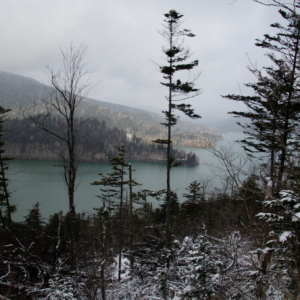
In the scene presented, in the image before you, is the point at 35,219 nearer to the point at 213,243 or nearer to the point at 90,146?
the point at 213,243

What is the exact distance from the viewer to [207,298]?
306 centimetres

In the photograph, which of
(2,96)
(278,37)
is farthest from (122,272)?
(2,96)

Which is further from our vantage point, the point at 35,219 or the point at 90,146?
the point at 90,146

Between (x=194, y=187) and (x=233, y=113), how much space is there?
7.99 metres

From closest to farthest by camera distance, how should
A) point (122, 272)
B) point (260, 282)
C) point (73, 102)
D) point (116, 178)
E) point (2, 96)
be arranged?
point (260, 282)
point (73, 102)
point (122, 272)
point (116, 178)
point (2, 96)

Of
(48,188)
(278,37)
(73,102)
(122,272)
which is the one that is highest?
(278,37)

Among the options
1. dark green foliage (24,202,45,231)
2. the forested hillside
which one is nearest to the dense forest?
dark green foliage (24,202,45,231)

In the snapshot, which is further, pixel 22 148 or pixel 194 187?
pixel 22 148

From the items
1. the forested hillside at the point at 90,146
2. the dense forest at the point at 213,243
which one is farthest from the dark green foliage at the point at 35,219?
the forested hillside at the point at 90,146

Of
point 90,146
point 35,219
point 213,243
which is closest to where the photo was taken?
point 213,243

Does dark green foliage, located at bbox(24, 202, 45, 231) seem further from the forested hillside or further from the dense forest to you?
the forested hillside

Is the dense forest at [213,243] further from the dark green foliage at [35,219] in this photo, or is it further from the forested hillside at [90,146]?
the forested hillside at [90,146]

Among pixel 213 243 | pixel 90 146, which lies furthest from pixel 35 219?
pixel 90 146

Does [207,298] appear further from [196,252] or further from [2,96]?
[2,96]
